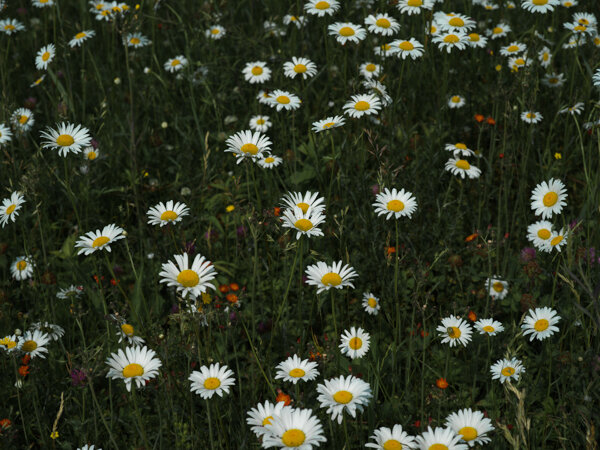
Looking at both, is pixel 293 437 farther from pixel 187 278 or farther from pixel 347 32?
pixel 347 32

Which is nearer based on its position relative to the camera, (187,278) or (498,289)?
(187,278)

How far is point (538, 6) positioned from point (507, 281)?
1.81 m

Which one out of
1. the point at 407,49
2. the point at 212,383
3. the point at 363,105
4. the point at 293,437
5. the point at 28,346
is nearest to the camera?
the point at 293,437

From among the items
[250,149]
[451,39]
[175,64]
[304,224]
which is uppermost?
[175,64]

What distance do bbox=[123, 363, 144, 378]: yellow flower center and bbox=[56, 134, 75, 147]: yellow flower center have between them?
141cm

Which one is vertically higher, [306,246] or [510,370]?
[306,246]

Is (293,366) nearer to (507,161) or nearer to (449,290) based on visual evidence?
(449,290)

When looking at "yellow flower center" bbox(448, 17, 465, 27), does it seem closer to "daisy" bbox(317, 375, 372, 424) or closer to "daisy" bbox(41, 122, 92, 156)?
"daisy" bbox(41, 122, 92, 156)

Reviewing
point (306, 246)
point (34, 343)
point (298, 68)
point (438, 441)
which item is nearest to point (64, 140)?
point (34, 343)

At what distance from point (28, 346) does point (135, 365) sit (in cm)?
75

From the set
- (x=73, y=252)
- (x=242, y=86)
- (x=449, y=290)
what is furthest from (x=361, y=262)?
(x=242, y=86)

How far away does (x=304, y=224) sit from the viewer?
7.96 feet

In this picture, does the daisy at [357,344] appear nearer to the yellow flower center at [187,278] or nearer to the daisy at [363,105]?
the yellow flower center at [187,278]

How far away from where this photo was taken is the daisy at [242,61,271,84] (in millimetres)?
4039
